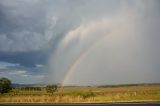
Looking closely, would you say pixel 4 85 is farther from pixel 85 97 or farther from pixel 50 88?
pixel 85 97

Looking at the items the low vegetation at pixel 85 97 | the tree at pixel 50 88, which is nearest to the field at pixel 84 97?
the low vegetation at pixel 85 97

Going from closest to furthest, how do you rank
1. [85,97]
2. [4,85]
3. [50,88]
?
1. [85,97]
2. [4,85]
3. [50,88]

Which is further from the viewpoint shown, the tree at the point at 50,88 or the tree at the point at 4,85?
the tree at the point at 50,88

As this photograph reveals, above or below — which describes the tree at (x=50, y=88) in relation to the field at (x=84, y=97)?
above

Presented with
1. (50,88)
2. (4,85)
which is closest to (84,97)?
(4,85)

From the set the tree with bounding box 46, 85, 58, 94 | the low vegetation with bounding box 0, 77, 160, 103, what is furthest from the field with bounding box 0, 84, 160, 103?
the tree with bounding box 46, 85, 58, 94

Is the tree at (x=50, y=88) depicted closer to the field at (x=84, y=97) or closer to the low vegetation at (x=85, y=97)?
the low vegetation at (x=85, y=97)

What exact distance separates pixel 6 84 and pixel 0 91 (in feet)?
18.6

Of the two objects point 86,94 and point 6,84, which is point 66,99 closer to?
point 86,94

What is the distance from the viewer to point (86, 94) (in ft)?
166

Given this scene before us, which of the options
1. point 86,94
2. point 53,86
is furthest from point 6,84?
point 86,94

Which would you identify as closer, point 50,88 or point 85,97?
point 85,97

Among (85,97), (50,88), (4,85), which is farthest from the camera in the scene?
(50,88)

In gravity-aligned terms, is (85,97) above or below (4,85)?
below
